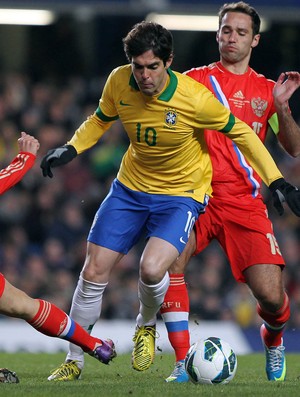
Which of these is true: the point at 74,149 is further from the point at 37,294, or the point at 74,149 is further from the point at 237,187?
Answer: the point at 37,294

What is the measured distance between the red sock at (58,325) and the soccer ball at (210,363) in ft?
2.17

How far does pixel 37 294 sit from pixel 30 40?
Result: 5528 millimetres

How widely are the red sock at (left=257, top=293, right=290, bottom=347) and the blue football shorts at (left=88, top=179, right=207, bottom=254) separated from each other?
862 millimetres

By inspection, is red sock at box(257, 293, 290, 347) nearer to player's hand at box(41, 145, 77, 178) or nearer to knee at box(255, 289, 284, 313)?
knee at box(255, 289, 284, 313)

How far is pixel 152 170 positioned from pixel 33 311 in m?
1.33

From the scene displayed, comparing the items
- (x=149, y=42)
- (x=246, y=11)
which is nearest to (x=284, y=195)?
(x=149, y=42)

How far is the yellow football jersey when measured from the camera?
698cm

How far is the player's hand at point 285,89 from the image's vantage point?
733cm

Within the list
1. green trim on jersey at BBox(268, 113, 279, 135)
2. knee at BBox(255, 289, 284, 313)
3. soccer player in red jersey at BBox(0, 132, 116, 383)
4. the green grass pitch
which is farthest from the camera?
green trim on jersey at BBox(268, 113, 279, 135)

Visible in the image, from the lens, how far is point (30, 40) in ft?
56.8

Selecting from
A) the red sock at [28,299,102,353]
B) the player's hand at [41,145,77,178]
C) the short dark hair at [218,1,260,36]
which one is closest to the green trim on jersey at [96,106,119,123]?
the player's hand at [41,145,77,178]

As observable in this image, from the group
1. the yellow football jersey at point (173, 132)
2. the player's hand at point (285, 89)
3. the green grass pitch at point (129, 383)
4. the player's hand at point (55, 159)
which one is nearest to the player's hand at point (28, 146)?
the player's hand at point (55, 159)

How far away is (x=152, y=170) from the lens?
7199 mm

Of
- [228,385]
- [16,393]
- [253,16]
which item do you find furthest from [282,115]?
[16,393]
